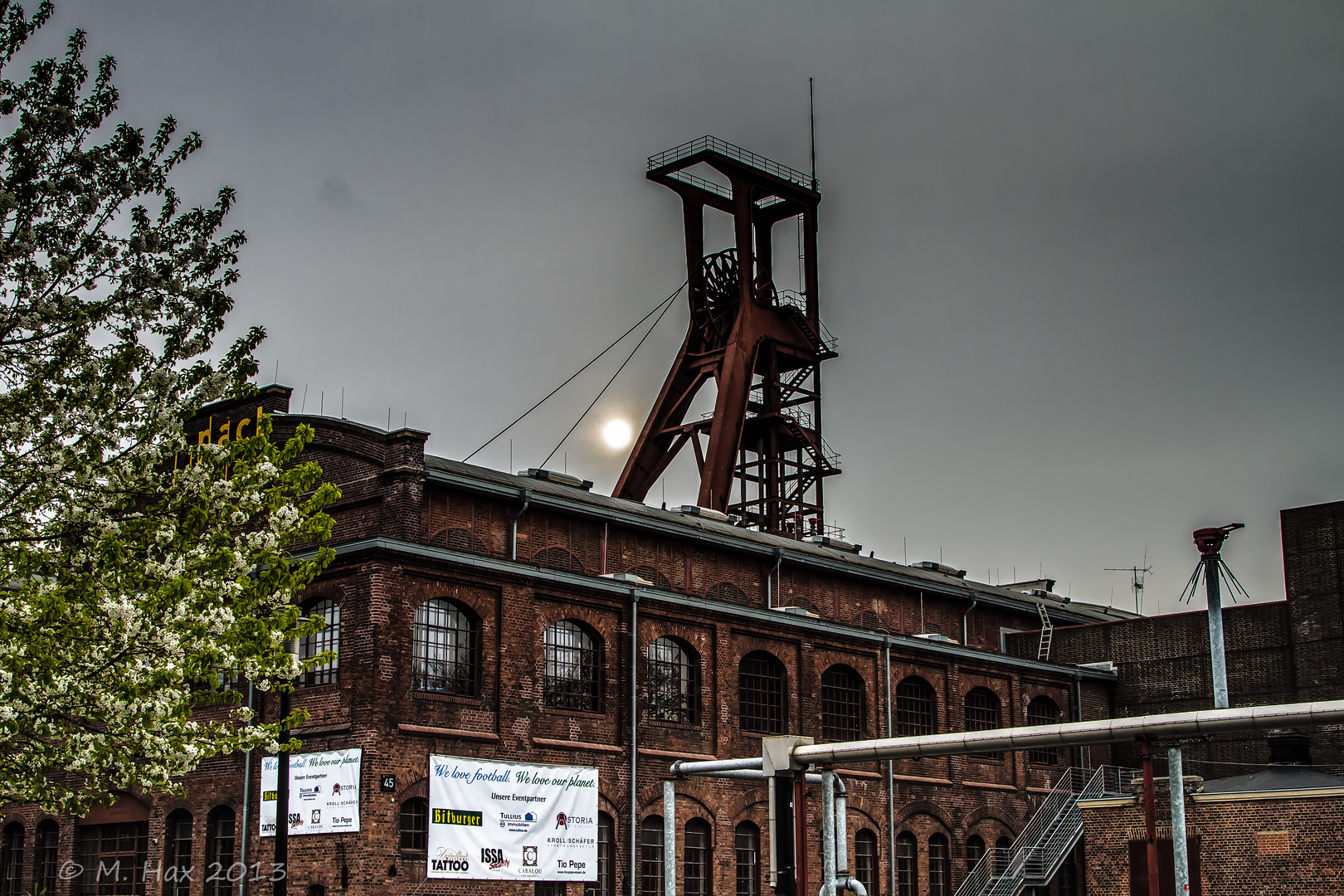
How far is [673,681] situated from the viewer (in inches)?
1250

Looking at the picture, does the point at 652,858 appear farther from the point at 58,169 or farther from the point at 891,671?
the point at 58,169

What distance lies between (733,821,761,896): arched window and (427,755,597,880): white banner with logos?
16.0ft

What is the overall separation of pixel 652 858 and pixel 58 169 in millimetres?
20613

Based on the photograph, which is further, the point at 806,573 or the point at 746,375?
the point at 746,375

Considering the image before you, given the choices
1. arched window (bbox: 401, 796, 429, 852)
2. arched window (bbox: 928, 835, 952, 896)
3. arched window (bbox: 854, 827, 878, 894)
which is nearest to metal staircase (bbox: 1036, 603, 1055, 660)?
arched window (bbox: 928, 835, 952, 896)

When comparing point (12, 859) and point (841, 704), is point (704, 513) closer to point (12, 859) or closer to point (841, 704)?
point (841, 704)

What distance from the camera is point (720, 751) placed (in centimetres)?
3197

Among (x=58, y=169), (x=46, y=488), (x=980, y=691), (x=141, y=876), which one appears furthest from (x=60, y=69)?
(x=980, y=691)

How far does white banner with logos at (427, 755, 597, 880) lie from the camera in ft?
84.7

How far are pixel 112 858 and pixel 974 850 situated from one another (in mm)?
21361

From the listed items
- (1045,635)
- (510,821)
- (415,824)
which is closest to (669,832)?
(510,821)

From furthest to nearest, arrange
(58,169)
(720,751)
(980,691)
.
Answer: (980,691)
(720,751)
(58,169)

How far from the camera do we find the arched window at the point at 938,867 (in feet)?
120

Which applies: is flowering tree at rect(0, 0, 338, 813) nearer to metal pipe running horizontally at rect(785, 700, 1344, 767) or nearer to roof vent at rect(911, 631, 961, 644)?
metal pipe running horizontally at rect(785, 700, 1344, 767)
